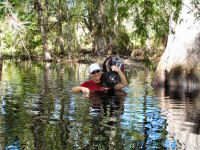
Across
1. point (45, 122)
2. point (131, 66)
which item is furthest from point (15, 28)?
point (131, 66)

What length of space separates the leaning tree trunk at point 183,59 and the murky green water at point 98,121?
3660mm

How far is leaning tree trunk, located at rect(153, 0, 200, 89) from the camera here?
22.7m

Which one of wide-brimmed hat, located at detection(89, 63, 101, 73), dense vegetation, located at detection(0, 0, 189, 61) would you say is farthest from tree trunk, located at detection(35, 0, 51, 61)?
wide-brimmed hat, located at detection(89, 63, 101, 73)

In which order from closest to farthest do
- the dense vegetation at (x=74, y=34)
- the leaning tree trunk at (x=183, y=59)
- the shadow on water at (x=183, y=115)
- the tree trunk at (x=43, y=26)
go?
the shadow on water at (x=183, y=115) → the leaning tree trunk at (x=183, y=59) → the dense vegetation at (x=74, y=34) → the tree trunk at (x=43, y=26)

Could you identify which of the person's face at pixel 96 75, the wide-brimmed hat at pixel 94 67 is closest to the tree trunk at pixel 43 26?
the person's face at pixel 96 75

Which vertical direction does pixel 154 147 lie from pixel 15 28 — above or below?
below

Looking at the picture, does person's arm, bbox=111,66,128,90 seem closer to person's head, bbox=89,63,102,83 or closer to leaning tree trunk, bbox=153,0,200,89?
person's head, bbox=89,63,102,83

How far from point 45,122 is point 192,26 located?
44.1 ft

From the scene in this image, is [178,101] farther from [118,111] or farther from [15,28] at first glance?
[15,28]

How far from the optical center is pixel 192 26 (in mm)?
23281

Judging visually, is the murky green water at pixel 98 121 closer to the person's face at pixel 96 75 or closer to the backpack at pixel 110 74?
the backpack at pixel 110 74

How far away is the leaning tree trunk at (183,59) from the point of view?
22672 mm

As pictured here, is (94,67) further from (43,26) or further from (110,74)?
(43,26)

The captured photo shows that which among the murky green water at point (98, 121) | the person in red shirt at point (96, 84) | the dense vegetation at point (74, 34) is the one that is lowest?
the murky green water at point (98, 121)
